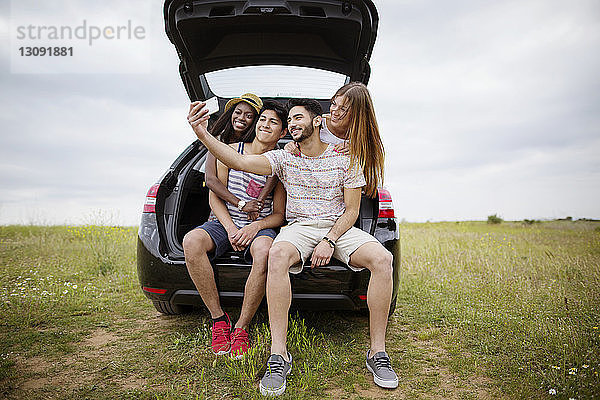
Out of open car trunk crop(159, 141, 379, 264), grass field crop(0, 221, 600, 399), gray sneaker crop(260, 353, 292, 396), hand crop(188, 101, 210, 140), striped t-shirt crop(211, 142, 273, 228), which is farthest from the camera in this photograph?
striped t-shirt crop(211, 142, 273, 228)

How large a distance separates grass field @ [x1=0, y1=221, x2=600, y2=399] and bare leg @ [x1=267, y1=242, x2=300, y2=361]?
0.65 feet

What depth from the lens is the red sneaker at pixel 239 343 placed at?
2686 millimetres

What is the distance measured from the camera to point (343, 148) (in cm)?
287

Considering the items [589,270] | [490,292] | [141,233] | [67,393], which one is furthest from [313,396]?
[589,270]

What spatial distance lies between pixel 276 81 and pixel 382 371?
7.64 feet

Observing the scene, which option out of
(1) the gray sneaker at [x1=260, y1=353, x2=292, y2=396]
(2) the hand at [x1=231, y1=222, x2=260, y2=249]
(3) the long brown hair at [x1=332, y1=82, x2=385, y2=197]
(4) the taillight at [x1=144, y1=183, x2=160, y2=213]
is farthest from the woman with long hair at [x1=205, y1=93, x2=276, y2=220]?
(1) the gray sneaker at [x1=260, y1=353, x2=292, y2=396]

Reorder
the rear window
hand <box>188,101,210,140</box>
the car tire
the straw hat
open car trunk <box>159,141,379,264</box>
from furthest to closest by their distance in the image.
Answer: the rear window
the car tire
the straw hat
open car trunk <box>159,141,379,264</box>
hand <box>188,101,210,140</box>

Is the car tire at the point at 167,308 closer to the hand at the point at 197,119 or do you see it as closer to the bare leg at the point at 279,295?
the bare leg at the point at 279,295

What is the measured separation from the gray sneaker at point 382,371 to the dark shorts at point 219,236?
0.95 meters

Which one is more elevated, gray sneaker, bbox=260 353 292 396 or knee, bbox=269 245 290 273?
knee, bbox=269 245 290 273

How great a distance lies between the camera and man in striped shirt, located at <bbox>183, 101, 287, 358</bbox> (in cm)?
269

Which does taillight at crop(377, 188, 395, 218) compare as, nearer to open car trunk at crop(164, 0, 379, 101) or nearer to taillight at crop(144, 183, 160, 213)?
open car trunk at crop(164, 0, 379, 101)

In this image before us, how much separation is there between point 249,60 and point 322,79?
1.96 feet

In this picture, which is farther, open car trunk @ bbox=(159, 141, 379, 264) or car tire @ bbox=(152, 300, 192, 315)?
car tire @ bbox=(152, 300, 192, 315)
